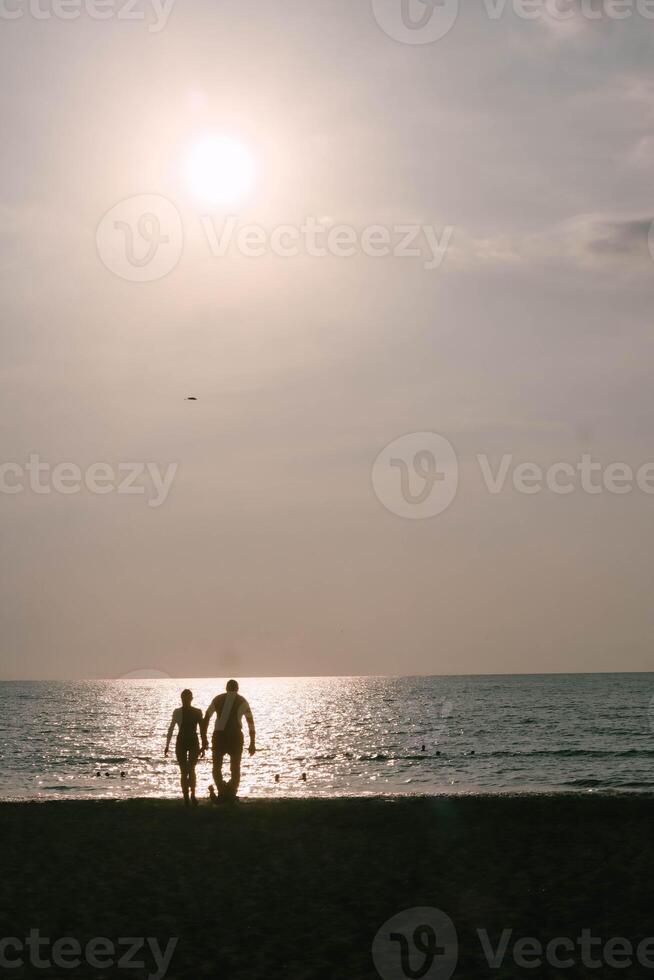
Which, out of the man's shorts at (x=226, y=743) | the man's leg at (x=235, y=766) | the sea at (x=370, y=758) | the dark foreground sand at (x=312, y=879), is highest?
the sea at (x=370, y=758)

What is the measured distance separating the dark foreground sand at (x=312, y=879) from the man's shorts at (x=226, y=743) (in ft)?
3.79

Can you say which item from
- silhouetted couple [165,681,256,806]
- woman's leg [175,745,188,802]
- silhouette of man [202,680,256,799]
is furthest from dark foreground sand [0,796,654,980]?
silhouette of man [202,680,256,799]

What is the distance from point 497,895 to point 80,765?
37.2 m

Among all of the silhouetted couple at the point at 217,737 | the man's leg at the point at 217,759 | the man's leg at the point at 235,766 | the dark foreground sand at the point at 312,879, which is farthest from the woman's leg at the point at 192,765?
the man's leg at the point at 235,766

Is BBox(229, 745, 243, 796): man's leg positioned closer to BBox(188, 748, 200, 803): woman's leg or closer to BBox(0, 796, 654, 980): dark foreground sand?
BBox(0, 796, 654, 980): dark foreground sand

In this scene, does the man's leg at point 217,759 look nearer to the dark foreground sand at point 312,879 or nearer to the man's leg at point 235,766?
the man's leg at point 235,766

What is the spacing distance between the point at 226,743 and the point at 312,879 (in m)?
7.11

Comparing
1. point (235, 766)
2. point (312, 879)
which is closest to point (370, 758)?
point (235, 766)

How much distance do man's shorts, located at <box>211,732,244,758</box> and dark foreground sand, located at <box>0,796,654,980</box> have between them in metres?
1.15

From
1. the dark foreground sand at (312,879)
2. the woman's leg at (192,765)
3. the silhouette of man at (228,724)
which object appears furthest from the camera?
the woman's leg at (192,765)

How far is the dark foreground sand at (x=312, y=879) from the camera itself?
920 cm

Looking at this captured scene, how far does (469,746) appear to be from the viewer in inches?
2217

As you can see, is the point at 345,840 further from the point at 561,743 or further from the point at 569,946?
the point at 561,743

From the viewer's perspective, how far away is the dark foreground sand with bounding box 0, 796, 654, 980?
9.20 meters
